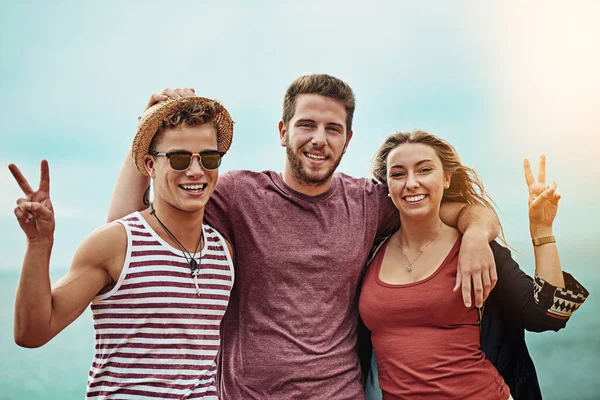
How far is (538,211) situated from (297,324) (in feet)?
4.89

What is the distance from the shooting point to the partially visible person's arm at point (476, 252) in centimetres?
291

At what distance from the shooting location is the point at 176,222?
2.68 meters

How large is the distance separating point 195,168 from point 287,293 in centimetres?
88

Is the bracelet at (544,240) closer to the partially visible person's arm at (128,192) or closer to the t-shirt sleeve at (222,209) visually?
the t-shirt sleeve at (222,209)

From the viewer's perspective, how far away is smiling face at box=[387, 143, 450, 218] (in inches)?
124

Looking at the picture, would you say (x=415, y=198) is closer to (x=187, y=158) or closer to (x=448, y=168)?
(x=448, y=168)

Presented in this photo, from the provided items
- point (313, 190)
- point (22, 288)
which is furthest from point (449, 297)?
point (22, 288)

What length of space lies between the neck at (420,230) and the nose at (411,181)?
226 millimetres

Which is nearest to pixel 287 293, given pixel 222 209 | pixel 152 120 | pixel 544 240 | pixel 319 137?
pixel 222 209

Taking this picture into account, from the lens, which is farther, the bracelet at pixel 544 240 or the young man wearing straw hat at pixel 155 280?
the bracelet at pixel 544 240

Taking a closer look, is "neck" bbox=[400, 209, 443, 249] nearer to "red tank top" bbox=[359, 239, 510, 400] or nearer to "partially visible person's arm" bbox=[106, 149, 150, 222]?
"red tank top" bbox=[359, 239, 510, 400]

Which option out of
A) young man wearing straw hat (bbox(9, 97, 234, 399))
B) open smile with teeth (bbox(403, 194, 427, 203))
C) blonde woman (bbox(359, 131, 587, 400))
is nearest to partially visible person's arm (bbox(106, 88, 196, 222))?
young man wearing straw hat (bbox(9, 97, 234, 399))

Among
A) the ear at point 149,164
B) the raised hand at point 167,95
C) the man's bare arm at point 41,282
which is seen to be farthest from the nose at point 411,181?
the man's bare arm at point 41,282

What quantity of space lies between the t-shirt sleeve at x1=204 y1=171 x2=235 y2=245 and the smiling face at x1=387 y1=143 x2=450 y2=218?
37.1 inches
